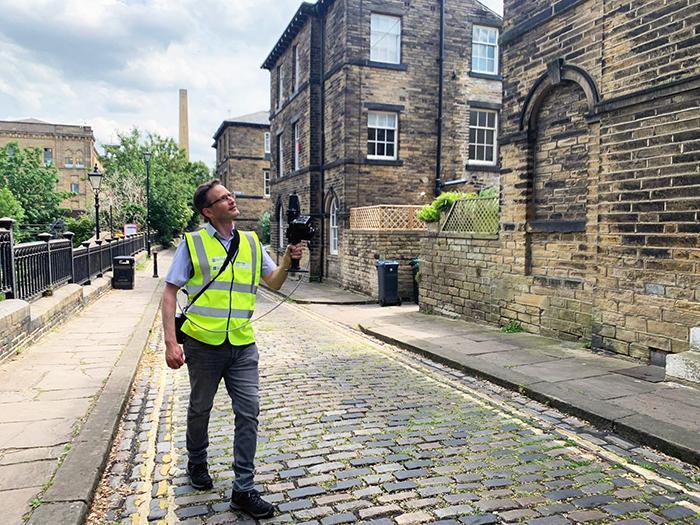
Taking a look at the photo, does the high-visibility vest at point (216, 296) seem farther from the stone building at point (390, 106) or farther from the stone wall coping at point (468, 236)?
the stone building at point (390, 106)

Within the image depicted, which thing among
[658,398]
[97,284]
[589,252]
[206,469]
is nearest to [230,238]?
[206,469]

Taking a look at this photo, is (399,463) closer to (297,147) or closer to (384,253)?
(384,253)

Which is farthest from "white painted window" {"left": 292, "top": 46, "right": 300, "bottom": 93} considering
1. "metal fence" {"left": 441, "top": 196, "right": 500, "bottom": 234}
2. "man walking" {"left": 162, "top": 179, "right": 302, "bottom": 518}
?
"man walking" {"left": 162, "top": 179, "right": 302, "bottom": 518}

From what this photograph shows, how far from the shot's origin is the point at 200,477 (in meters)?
3.69

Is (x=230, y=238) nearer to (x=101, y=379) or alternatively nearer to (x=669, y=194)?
(x=101, y=379)

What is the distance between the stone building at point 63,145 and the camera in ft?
219

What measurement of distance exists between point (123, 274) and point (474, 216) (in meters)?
10.9

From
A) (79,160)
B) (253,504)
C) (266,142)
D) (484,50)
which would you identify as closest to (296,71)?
(484,50)

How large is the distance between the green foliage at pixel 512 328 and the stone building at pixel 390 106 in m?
8.05

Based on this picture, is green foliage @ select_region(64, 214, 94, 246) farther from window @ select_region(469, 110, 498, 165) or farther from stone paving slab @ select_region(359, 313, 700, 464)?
stone paving slab @ select_region(359, 313, 700, 464)

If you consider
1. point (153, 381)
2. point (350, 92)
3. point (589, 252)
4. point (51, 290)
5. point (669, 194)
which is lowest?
point (153, 381)

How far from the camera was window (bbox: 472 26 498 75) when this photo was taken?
20.5 meters

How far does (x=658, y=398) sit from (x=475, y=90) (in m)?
16.7

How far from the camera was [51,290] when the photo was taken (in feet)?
33.3
